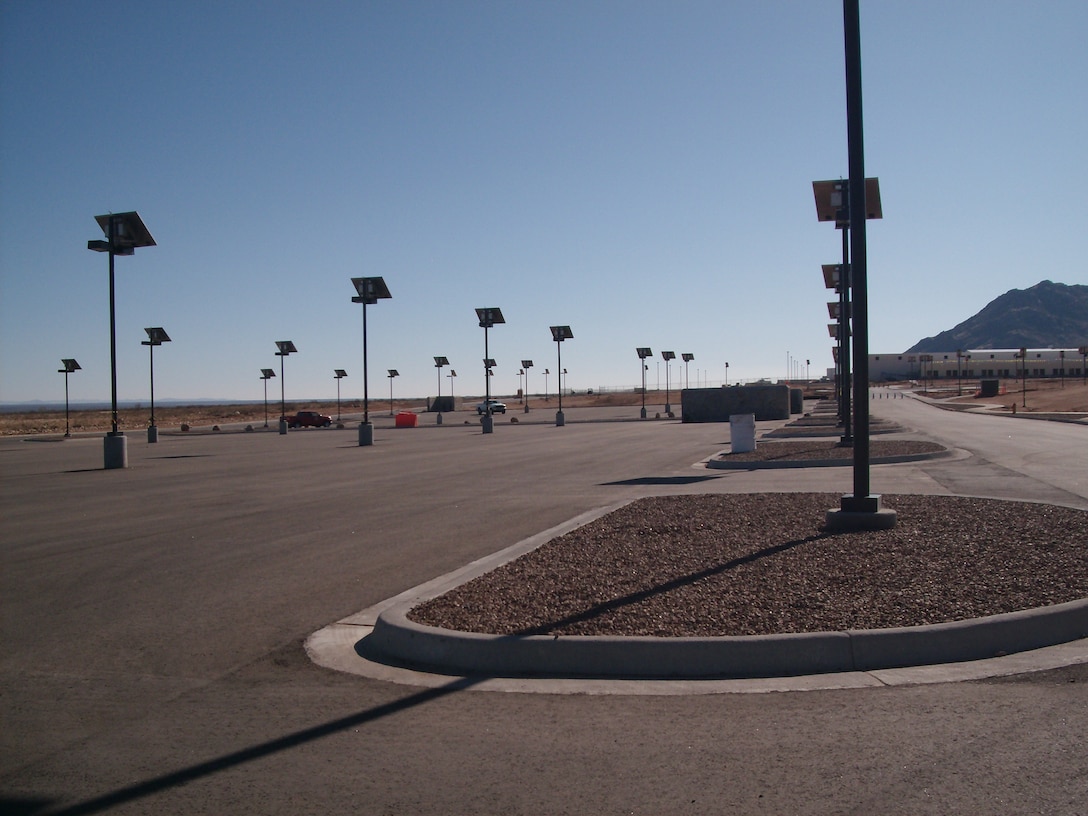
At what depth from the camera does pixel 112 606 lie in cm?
862

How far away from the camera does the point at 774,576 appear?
26.7 feet

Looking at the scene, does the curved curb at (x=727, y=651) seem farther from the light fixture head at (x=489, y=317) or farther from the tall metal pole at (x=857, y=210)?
the light fixture head at (x=489, y=317)

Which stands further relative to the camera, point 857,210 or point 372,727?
point 857,210

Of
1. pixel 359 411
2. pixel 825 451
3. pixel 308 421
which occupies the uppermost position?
pixel 359 411

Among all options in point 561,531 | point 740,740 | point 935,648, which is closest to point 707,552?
point 561,531

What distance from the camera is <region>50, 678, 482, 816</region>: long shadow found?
4.41m

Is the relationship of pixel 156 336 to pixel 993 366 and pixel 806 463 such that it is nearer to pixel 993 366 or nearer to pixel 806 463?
pixel 806 463

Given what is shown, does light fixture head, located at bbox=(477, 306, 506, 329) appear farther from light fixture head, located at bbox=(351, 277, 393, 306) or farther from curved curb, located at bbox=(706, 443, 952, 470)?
curved curb, located at bbox=(706, 443, 952, 470)

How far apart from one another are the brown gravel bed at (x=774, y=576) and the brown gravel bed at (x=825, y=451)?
10.5 metres

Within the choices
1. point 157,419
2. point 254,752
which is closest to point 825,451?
point 254,752

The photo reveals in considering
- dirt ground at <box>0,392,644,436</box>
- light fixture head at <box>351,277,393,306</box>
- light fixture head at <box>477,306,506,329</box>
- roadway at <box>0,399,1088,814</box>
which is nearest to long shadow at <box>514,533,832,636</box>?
roadway at <box>0,399,1088,814</box>

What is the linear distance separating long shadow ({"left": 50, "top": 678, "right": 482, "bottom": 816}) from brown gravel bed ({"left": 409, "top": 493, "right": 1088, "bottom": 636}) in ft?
3.16

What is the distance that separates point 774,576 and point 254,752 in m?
4.75

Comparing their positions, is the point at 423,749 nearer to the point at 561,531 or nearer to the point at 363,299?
the point at 561,531
